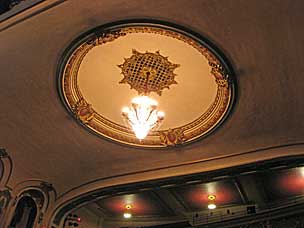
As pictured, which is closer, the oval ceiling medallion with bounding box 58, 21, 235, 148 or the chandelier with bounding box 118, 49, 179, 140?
the oval ceiling medallion with bounding box 58, 21, 235, 148

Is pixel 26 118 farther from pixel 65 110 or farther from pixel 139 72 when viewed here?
pixel 139 72

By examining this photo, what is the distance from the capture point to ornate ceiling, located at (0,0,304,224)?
195 inches

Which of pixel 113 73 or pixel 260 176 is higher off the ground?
pixel 113 73

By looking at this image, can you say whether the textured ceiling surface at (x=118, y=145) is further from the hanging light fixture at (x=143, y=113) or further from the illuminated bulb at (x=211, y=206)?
the illuminated bulb at (x=211, y=206)

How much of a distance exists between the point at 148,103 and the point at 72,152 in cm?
261

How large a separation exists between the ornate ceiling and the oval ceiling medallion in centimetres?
5

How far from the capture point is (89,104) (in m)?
6.91

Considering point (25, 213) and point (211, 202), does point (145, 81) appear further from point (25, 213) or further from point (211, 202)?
point (25, 213)

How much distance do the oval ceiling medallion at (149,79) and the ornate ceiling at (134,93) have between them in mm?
47

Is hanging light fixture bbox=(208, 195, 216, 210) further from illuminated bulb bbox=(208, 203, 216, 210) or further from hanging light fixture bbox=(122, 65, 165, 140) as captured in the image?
hanging light fixture bbox=(122, 65, 165, 140)

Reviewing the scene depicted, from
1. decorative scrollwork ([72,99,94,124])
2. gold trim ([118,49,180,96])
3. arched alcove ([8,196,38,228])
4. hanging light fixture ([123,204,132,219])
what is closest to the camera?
gold trim ([118,49,180,96])

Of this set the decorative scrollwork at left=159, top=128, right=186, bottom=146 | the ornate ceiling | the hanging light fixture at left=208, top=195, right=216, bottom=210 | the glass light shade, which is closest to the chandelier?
the glass light shade

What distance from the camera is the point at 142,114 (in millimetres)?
6301

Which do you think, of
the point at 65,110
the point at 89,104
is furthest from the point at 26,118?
the point at 89,104
